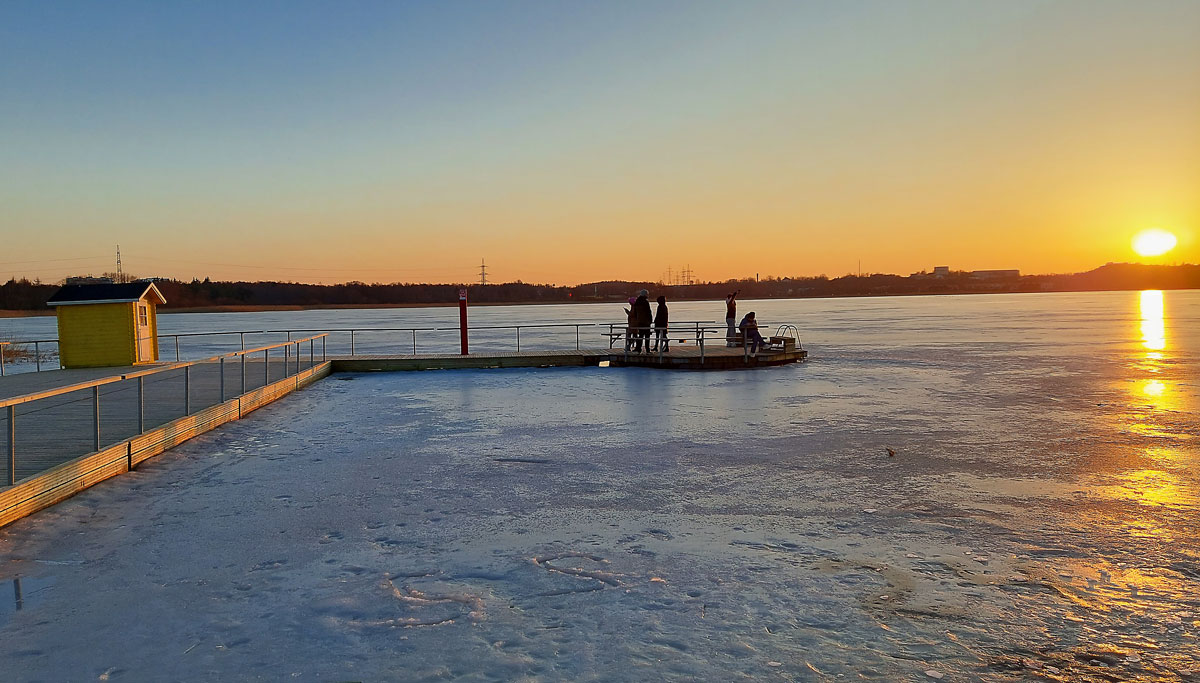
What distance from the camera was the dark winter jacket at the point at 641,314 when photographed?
24078 mm

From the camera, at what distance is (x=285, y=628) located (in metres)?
4.68

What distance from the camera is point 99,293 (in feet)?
66.9

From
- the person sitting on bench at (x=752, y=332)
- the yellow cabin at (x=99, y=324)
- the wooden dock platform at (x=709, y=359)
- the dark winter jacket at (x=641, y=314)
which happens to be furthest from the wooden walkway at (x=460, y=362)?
the yellow cabin at (x=99, y=324)

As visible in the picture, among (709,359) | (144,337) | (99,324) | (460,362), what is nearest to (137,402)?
(99,324)

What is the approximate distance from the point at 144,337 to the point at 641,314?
514 inches

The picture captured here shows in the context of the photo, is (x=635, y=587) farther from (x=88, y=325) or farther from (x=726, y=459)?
(x=88, y=325)

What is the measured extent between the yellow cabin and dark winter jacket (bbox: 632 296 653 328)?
42.1 ft

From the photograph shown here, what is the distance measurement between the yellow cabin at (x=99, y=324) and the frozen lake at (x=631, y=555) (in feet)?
35.3

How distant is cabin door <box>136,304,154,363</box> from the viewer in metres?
20.7

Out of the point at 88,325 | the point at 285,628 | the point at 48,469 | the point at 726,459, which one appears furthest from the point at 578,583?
the point at 88,325

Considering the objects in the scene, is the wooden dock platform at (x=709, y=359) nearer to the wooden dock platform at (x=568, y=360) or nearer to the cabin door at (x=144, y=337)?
the wooden dock platform at (x=568, y=360)

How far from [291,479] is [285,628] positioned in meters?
4.19

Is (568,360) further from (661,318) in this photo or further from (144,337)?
(144,337)

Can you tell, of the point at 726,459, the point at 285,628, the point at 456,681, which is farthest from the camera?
the point at 726,459
